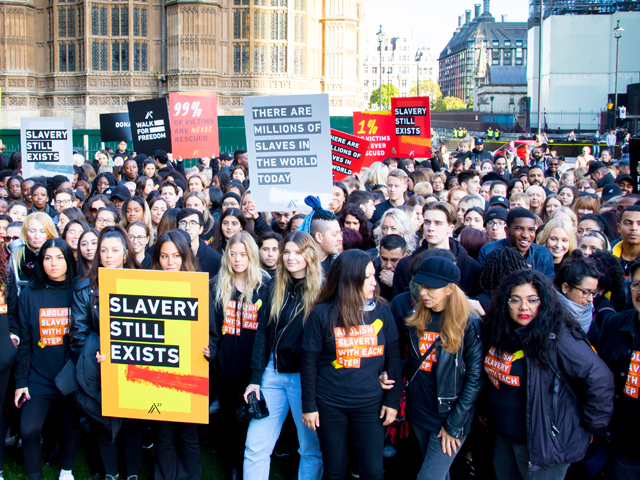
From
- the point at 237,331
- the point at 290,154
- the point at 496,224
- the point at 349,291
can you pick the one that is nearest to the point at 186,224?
the point at 290,154

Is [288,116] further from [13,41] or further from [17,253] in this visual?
[13,41]

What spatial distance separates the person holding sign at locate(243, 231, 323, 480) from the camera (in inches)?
159

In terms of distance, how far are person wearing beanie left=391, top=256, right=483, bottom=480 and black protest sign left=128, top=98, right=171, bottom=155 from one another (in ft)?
29.6

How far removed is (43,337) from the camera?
173 inches

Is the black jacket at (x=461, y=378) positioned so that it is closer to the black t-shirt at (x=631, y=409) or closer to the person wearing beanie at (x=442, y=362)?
the person wearing beanie at (x=442, y=362)

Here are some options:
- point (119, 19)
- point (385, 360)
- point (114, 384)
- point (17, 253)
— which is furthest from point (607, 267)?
point (119, 19)

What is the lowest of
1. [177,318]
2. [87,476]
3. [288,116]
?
[87,476]

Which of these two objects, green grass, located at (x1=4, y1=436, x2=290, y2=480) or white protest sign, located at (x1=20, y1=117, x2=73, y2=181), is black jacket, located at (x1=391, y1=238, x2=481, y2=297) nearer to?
green grass, located at (x1=4, y1=436, x2=290, y2=480)

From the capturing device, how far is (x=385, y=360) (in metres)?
3.84

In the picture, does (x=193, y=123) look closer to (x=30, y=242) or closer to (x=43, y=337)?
(x=30, y=242)

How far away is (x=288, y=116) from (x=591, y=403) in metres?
3.80

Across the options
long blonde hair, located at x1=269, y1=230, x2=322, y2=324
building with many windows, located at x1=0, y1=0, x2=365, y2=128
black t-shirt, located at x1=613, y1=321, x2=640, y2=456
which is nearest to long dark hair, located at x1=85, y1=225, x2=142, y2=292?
long blonde hair, located at x1=269, y1=230, x2=322, y2=324

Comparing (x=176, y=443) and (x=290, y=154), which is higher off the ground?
(x=290, y=154)

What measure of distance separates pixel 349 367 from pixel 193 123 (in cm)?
877
